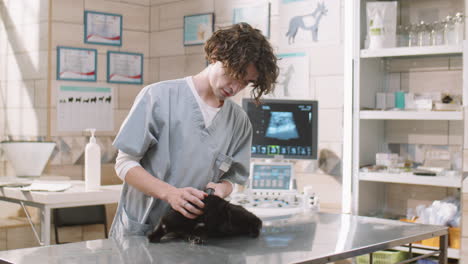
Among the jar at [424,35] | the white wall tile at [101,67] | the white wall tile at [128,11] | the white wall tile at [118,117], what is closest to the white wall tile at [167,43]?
the white wall tile at [128,11]

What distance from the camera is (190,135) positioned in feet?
5.87

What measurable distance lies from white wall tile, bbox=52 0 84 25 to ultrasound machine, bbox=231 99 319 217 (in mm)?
1673

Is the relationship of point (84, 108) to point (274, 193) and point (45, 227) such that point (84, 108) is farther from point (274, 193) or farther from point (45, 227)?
point (274, 193)

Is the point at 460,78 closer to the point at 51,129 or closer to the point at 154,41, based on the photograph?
the point at 154,41

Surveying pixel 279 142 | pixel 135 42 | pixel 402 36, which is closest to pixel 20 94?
pixel 135 42

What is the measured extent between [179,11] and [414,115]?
2.23m

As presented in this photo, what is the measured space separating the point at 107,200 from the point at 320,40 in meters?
1.66

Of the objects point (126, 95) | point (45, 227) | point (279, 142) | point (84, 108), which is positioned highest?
point (126, 95)

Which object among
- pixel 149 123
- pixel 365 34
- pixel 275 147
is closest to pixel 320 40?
pixel 365 34

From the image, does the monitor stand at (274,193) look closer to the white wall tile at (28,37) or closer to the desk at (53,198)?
the desk at (53,198)

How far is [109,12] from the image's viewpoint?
457 cm

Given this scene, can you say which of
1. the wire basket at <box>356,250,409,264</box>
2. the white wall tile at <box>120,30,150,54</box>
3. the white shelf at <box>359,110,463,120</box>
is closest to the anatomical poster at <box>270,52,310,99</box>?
the white shelf at <box>359,110,463,120</box>

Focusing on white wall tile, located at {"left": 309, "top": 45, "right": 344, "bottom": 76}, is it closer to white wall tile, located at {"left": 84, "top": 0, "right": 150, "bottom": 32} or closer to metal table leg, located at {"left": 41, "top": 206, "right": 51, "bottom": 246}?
white wall tile, located at {"left": 84, "top": 0, "right": 150, "bottom": 32}

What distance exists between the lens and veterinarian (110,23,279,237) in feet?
5.44
